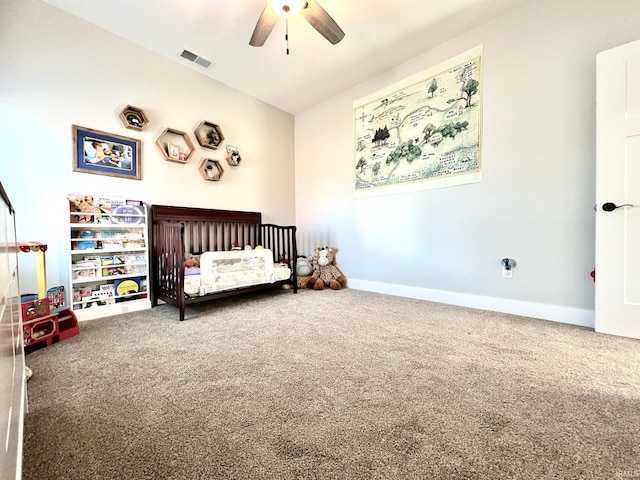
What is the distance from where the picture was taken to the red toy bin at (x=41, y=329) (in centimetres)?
148

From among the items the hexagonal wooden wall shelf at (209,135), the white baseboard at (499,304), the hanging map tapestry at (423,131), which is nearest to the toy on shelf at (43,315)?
the hexagonal wooden wall shelf at (209,135)

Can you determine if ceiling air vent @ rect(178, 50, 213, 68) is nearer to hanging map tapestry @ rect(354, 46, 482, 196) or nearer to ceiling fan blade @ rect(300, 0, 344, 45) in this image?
ceiling fan blade @ rect(300, 0, 344, 45)

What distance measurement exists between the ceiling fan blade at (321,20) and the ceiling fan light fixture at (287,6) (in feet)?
0.11

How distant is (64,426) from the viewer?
88 cm

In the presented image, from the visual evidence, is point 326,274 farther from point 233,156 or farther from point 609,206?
point 609,206

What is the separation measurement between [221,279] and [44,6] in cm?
253

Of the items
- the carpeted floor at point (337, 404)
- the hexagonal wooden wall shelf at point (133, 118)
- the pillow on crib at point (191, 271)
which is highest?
the hexagonal wooden wall shelf at point (133, 118)

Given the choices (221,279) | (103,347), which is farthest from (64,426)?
(221,279)

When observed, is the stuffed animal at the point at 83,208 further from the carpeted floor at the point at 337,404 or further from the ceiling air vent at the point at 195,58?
the ceiling air vent at the point at 195,58

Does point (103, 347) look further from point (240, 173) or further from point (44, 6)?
point (44, 6)

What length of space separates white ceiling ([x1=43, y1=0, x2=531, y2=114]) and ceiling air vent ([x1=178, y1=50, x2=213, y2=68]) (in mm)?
48

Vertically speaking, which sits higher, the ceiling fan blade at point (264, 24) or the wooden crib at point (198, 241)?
the ceiling fan blade at point (264, 24)

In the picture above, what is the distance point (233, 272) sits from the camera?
2.36 metres

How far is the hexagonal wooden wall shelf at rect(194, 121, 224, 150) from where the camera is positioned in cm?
285
